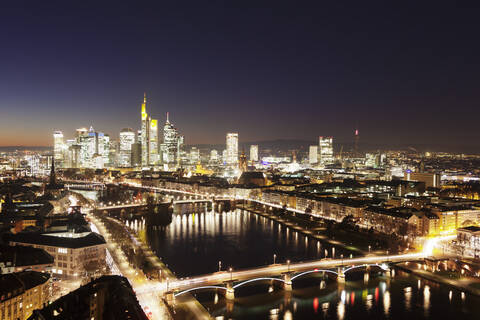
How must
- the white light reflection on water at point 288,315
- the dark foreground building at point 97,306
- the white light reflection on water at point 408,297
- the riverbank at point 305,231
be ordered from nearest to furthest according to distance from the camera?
the dark foreground building at point 97,306 < the white light reflection on water at point 288,315 < the white light reflection on water at point 408,297 < the riverbank at point 305,231

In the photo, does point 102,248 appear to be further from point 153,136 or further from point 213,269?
point 153,136

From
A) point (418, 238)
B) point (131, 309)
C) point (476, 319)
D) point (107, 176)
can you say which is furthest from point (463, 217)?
point (107, 176)

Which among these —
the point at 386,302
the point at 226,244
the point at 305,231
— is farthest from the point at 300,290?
the point at 305,231

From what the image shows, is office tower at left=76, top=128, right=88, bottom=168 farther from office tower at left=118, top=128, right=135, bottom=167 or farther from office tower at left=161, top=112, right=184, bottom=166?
office tower at left=161, top=112, right=184, bottom=166

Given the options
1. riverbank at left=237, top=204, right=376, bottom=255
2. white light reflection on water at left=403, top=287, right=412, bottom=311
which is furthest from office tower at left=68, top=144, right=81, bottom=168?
white light reflection on water at left=403, top=287, right=412, bottom=311

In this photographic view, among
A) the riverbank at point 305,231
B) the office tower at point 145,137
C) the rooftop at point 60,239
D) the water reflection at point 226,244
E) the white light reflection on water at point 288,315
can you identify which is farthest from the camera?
the office tower at point 145,137

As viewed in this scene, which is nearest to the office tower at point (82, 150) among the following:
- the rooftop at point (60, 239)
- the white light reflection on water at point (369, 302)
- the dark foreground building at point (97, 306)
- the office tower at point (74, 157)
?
the office tower at point (74, 157)

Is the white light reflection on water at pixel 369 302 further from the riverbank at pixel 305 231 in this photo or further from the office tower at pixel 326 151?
the office tower at pixel 326 151
